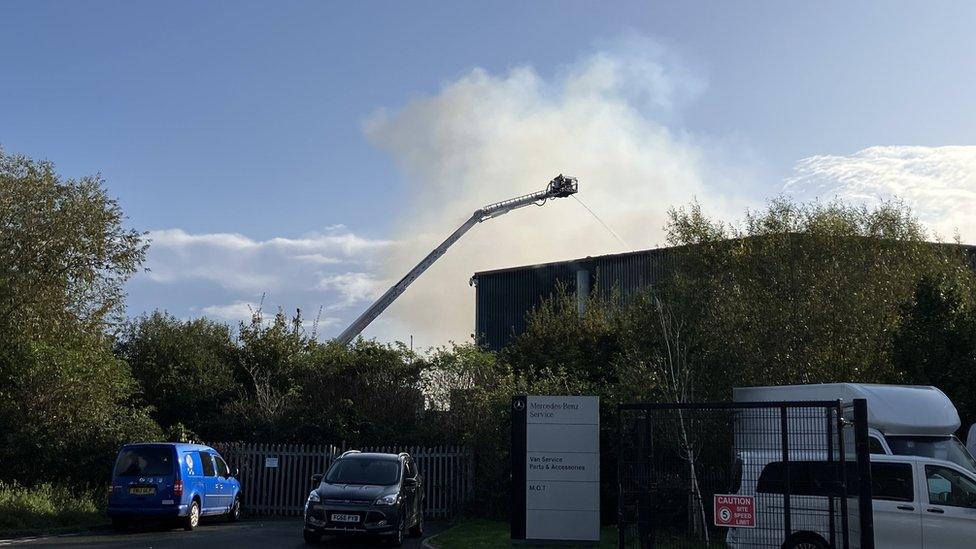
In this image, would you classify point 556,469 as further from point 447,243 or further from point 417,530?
point 447,243

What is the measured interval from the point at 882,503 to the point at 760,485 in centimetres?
294

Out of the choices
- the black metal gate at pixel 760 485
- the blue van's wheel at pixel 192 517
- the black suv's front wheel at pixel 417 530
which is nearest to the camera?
the black metal gate at pixel 760 485

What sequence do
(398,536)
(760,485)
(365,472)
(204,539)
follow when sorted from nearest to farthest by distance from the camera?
(760,485), (398,536), (204,539), (365,472)

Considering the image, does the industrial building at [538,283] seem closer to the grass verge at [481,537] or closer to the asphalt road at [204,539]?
the grass verge at [481,537]

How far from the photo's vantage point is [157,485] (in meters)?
19.2

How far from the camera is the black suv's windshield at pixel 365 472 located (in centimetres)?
1775

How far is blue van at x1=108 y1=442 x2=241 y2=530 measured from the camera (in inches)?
753

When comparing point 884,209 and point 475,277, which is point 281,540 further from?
point 475,277

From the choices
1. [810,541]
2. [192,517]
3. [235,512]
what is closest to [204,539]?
[192,517]

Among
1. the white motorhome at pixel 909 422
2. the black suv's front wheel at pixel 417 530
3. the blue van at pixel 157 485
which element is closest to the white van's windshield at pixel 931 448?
the white motorhome at pixel 909 422

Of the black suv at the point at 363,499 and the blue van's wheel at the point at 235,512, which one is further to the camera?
the blue van's wheel at the point at 235,512

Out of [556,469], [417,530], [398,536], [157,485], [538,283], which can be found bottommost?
[417,530]

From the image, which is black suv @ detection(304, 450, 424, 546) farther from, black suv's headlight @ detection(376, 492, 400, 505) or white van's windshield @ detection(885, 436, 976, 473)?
white van's windshield @ detection(885, 436, 976, 473)

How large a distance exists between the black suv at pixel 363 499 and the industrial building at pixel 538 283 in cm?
2183
